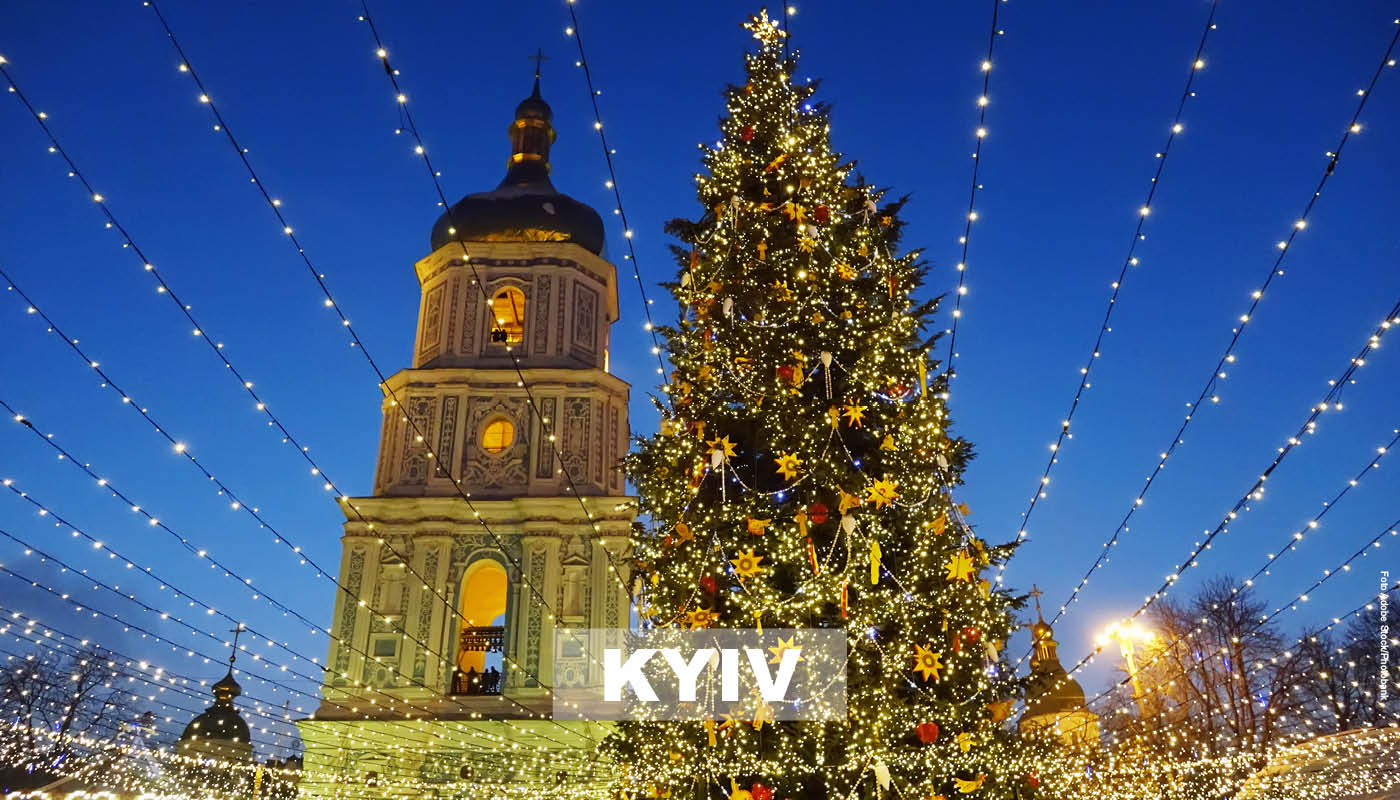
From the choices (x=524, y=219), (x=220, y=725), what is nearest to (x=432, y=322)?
(x=524, y=219)

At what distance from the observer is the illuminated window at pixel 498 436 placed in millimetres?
19220

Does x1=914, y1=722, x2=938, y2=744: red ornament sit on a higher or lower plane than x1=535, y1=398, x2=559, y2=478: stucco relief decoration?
lower

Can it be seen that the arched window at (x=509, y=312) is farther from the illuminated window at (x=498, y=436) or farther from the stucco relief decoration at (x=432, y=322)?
the illuminated window at (x=498, y=436)

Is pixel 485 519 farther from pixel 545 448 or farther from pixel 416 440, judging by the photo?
pixel 416 440

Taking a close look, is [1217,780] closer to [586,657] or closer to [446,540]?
[586,657]

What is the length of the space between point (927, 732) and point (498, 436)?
13875 mm

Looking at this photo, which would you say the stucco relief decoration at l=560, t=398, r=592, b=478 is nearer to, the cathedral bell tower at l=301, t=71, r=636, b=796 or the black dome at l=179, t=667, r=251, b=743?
the cathedral bell tower at l=301, t=71, r=636, b=796

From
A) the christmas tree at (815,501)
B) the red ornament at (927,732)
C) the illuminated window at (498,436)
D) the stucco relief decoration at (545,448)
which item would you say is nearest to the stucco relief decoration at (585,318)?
the stucco relief decoration at (545,448)

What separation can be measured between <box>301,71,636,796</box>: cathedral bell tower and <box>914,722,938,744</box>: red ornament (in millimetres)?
8921

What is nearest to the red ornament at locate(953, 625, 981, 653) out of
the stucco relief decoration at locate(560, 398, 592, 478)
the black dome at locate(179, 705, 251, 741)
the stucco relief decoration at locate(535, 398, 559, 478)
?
the stucco relief decoration at locate(560, 398, 592, 478)

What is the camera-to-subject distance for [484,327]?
20.7 metres

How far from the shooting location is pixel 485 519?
18.2m

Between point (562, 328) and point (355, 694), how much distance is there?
825cm

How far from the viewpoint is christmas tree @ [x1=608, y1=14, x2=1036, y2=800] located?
A: 23.5 feet
